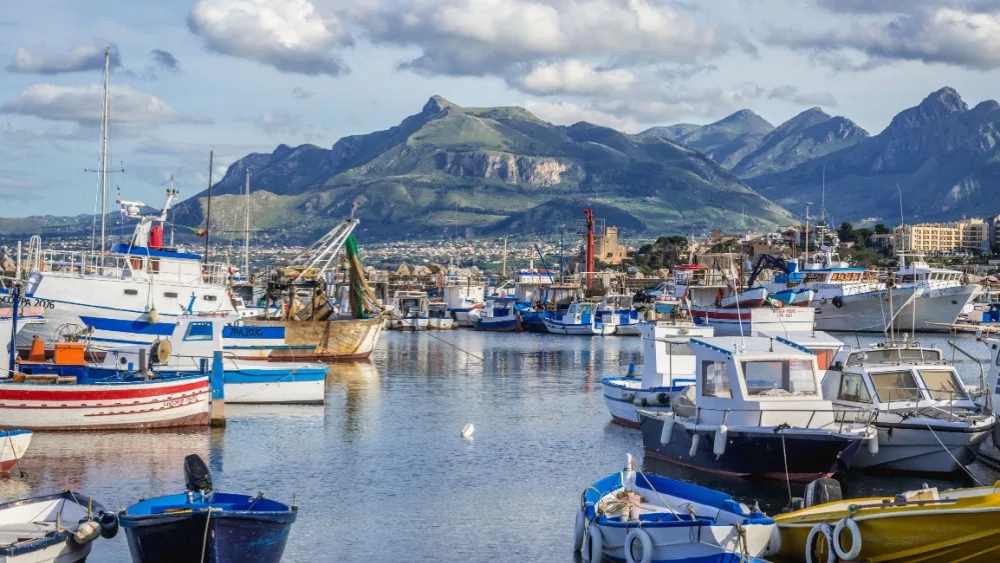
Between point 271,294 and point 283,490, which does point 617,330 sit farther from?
point 283,490

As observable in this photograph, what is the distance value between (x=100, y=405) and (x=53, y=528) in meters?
16.9

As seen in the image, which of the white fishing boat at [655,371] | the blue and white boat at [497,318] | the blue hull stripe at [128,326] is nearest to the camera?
the white fishing boat at [655,371]

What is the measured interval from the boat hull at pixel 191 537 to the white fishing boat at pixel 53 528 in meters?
0.99

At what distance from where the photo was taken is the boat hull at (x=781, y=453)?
2884 centimetres

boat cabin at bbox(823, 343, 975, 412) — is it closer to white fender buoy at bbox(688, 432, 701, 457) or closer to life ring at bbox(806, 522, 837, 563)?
white fender buoy at bbox(688, 432, 701, 457)

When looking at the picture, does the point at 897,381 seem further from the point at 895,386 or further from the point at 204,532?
the point at 204,532

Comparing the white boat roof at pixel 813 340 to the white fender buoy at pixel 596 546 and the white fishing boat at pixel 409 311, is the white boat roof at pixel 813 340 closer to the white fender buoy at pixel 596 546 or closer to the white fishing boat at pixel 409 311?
the white fender buoy at pixel 596 546

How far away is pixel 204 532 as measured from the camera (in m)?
20.0

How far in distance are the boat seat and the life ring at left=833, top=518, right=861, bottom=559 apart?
13.2 m

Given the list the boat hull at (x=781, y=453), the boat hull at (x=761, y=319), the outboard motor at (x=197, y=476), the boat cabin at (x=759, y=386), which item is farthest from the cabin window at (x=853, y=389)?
the boat hull at (x=761, y=319)

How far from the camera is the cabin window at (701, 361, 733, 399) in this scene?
101 ft

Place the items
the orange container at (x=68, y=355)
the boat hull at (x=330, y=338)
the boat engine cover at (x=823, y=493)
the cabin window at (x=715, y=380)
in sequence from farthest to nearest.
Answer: the boat hull at (x=330, y=338) → the orange container at (x=68, y=355) → the cabin window at (x=715, y=380) → the boat engine cover at (x=823, y=493)

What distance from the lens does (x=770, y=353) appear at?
30.5 metres

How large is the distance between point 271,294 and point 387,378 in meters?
15.3
